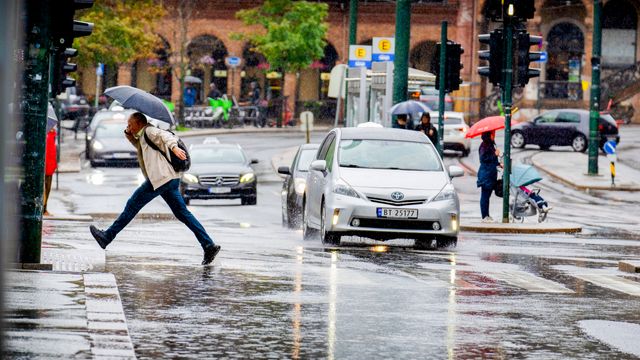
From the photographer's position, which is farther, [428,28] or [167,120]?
[428,28]

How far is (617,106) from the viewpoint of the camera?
6531cm

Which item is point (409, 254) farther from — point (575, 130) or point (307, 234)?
point (575, 130)

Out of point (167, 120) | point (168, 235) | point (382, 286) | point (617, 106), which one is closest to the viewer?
point (382, 286)

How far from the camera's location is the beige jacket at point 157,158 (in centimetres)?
1350

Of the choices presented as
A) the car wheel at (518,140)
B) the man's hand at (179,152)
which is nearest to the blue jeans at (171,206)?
the man's hand at (179,152)

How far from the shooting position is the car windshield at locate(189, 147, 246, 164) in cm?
3152

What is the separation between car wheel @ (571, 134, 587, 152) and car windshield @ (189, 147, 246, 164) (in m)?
20.7

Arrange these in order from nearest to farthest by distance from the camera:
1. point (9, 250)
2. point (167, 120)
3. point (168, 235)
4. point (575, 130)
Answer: point (9, 250)
point (167, 120)
point (168, 235)
point (575, 130)

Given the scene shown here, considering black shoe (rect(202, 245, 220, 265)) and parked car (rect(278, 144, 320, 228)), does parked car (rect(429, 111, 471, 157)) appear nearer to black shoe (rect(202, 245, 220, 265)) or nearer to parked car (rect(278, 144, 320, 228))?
parked car (rect(278, 144, 320, 228))

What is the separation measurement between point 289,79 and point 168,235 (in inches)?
2075

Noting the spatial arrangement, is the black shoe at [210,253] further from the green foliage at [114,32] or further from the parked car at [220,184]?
the green foliage at [114,32]

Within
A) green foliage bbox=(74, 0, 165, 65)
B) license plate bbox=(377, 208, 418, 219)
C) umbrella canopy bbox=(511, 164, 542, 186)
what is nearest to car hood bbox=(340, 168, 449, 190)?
license plate bbox=(377, 208, 418, 219)

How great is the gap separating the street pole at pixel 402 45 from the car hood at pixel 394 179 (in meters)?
9.16

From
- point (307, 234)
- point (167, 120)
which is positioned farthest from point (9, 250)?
point (307, 234)
